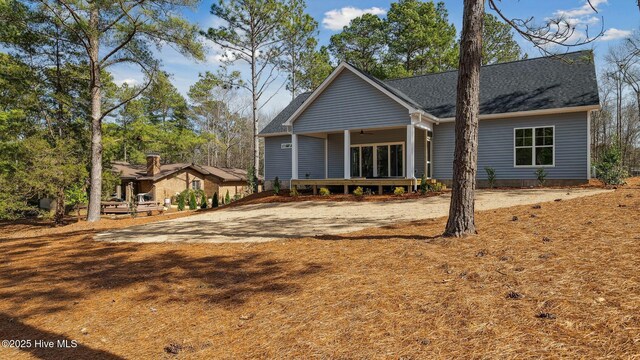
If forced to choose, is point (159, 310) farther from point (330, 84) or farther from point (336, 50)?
point (336, 50)

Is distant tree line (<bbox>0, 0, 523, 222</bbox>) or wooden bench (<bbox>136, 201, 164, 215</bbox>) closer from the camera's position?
distant tree line (<bbox>0, 0, 523, 222</bbox>)

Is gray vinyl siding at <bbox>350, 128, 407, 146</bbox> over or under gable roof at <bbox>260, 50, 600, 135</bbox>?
under

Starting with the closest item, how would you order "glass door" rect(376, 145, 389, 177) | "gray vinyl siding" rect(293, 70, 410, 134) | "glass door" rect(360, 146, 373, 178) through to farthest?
"gray vinyl siding" rect(293, 70, 410, 134) < "glass door" rect(376, 145, 389, 177) < "glass door" rect(360, 146, 373, 178)

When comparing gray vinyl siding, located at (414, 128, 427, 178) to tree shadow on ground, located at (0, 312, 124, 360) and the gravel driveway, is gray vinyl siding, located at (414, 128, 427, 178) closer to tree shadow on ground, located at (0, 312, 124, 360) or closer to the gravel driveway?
the gravel driveway

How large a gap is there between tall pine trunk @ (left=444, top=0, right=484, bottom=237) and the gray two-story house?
8558 millimetres

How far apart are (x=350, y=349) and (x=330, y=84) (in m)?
15.1

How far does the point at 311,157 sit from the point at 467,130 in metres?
15.2

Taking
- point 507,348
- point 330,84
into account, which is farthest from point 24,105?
point 507,348

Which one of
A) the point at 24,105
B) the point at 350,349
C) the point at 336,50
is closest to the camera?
the point at 350,349

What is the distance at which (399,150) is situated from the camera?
18.8 meters

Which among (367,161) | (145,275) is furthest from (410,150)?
(145,275)

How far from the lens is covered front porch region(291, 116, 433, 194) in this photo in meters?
16.9

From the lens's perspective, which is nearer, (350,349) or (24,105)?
(350,349)

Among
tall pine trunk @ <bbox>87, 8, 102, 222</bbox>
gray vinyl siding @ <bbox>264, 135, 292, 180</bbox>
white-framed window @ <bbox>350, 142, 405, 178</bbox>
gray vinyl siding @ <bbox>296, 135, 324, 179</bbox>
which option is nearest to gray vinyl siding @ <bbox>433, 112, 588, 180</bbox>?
white-framed window @ <bbox>350, 142, 405, 178</bbox>
